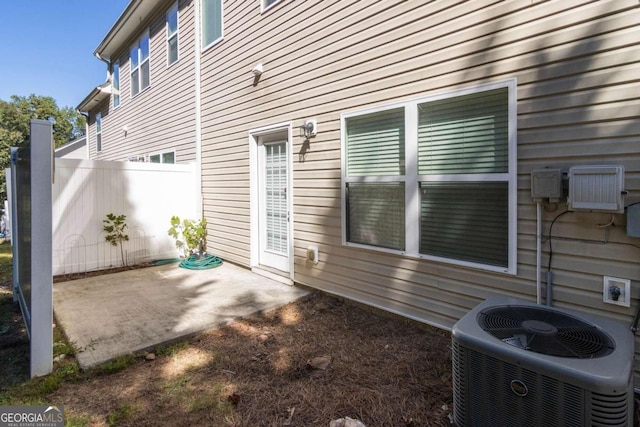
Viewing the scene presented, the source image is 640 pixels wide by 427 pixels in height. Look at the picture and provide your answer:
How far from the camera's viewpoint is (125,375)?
→ 8.50 ft

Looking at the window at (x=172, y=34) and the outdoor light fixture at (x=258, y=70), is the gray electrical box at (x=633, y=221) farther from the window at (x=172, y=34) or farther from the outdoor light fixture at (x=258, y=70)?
the window at (x=172, y=34)

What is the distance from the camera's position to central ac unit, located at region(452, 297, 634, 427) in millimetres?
1466

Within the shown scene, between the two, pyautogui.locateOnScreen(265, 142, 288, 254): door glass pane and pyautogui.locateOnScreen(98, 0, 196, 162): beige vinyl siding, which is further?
Result: pyautogui.locateOnScreen(98, 0, 196, 162): beige vinyl siding

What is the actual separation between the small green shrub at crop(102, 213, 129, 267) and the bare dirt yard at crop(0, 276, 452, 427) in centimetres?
250

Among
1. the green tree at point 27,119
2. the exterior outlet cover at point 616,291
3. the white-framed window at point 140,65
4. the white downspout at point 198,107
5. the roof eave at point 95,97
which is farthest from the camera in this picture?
the green tree at point 27,119

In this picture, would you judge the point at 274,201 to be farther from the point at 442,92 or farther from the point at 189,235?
the point at 442,92

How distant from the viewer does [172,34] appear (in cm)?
752

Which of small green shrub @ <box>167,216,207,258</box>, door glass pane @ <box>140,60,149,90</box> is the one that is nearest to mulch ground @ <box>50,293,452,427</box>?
small green shrub @ <box>167,216,207,258</box>

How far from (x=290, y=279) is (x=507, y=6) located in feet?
12.4

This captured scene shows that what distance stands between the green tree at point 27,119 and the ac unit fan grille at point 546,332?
68.4 feet

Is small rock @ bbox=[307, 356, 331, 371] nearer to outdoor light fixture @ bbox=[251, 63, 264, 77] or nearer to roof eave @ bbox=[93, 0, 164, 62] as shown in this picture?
outdoor light fixture @ bbox=[251, 63, 264, 77]

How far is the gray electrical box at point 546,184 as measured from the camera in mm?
2348

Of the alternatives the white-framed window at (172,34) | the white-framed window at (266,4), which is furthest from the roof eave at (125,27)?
the white-framed window at (266,4)

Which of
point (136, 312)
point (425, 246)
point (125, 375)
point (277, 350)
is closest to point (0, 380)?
point (125, 375)
